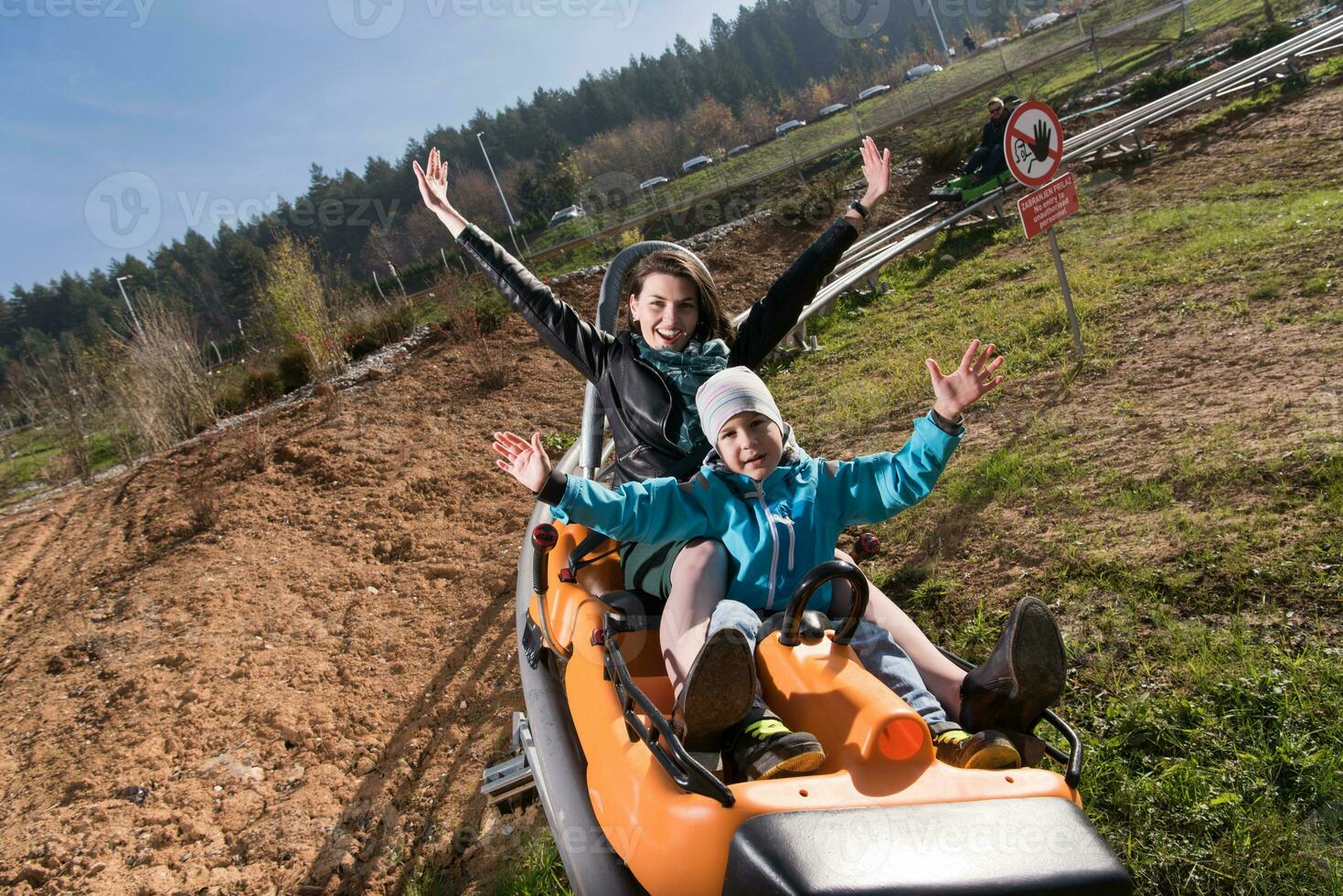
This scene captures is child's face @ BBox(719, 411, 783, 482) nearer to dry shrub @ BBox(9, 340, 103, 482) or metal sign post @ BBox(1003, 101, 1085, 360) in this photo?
metal sign post @ BBox(1003, 101, 1085, 360)

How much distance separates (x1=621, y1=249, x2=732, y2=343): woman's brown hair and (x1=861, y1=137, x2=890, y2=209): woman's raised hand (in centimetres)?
85

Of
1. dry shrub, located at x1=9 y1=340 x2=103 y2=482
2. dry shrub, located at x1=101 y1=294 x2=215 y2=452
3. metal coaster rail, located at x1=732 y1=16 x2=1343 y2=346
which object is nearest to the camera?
dry shrub, located at x1=101 y1=294 x2=215 y2=452

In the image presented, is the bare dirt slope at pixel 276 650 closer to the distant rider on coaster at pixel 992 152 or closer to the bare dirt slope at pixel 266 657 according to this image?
the bare dirt slope at pixel 266 657

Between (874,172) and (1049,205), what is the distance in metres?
2.36

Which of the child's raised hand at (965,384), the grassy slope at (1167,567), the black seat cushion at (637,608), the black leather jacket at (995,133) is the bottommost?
the grassy slope at (1167,567)

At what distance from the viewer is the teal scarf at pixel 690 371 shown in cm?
323

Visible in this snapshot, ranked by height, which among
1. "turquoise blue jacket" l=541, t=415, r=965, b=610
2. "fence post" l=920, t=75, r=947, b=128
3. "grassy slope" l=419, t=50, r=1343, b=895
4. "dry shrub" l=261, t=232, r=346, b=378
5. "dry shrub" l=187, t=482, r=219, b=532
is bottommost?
"grassy slope" l=419, t=50, r=1343, b=895

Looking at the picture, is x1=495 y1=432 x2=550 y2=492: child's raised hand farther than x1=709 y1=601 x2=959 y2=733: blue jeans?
Yes

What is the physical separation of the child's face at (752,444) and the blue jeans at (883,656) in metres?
0.43

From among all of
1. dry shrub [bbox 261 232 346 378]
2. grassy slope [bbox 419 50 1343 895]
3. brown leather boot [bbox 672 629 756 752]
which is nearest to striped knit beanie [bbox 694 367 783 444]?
brown leather boot [bbox 672 629 756 752]

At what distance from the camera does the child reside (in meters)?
2.28

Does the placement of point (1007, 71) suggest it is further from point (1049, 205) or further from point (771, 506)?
point (771, 506)

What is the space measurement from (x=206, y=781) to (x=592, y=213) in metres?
22.5

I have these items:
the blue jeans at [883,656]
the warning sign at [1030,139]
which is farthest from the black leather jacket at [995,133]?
the blue jeans at [883,656]
